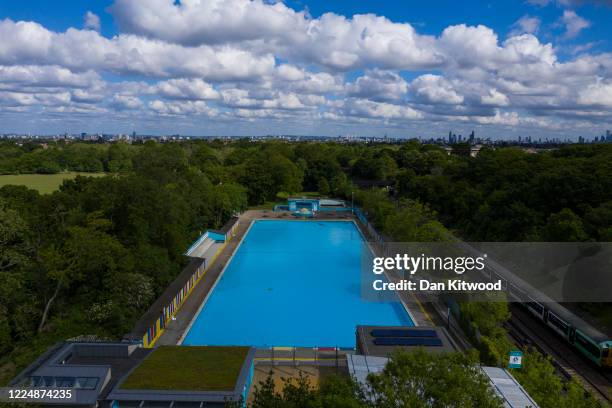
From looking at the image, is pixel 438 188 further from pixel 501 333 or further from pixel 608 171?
pixel 501 333

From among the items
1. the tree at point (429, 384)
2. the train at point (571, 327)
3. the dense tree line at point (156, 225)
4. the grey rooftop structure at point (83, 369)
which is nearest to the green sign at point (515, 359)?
the dense tree line at point (156, 225)

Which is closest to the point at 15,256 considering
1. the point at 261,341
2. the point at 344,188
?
the point at 261,341

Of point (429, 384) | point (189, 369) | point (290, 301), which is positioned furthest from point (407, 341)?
point (290, 301)

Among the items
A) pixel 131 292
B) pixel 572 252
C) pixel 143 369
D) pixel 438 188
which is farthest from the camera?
pixel 438 188

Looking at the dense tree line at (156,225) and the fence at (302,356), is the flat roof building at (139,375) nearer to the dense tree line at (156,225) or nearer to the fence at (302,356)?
the fence at (302,356)

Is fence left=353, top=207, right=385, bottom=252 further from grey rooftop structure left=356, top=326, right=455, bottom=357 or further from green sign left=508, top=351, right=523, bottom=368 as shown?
green sign left=508, top=351, right=523, bottom=368

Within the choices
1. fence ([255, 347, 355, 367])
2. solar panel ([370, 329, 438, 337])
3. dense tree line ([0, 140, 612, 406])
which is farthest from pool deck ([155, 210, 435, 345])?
solar panel ([370, 329, 438, 337])

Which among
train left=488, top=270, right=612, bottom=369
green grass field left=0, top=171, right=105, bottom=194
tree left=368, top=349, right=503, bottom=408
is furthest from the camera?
green grass field left=0, top=171, right=105, bottom=194
